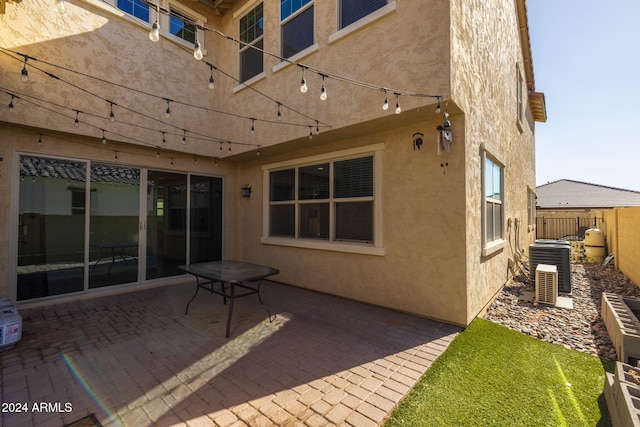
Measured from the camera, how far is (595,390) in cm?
262

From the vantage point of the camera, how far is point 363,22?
4.35 m

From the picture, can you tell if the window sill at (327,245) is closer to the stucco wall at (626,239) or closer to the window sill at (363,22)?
the window sill at (363,22)

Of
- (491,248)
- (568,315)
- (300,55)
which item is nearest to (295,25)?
(300,55)

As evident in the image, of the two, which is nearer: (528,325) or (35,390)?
(35,390)

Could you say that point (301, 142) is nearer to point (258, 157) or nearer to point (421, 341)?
point (258, 157)

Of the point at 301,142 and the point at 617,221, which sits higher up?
the point at 301,142

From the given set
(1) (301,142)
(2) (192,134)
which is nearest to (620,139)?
(1) (301,142)

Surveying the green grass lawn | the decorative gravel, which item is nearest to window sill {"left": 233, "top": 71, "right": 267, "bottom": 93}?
the green grass lawn

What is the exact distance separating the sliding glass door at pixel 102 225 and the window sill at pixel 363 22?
4630 mm

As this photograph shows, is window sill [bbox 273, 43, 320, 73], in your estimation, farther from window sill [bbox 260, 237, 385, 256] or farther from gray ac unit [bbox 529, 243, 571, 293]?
gray ac unit [bbox 529, 243, 571, 293]

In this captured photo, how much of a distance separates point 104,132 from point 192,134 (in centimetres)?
170

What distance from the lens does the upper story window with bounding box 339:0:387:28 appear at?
4.40 meters

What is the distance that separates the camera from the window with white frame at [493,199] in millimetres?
5022

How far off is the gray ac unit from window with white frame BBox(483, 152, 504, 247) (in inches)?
37.5
